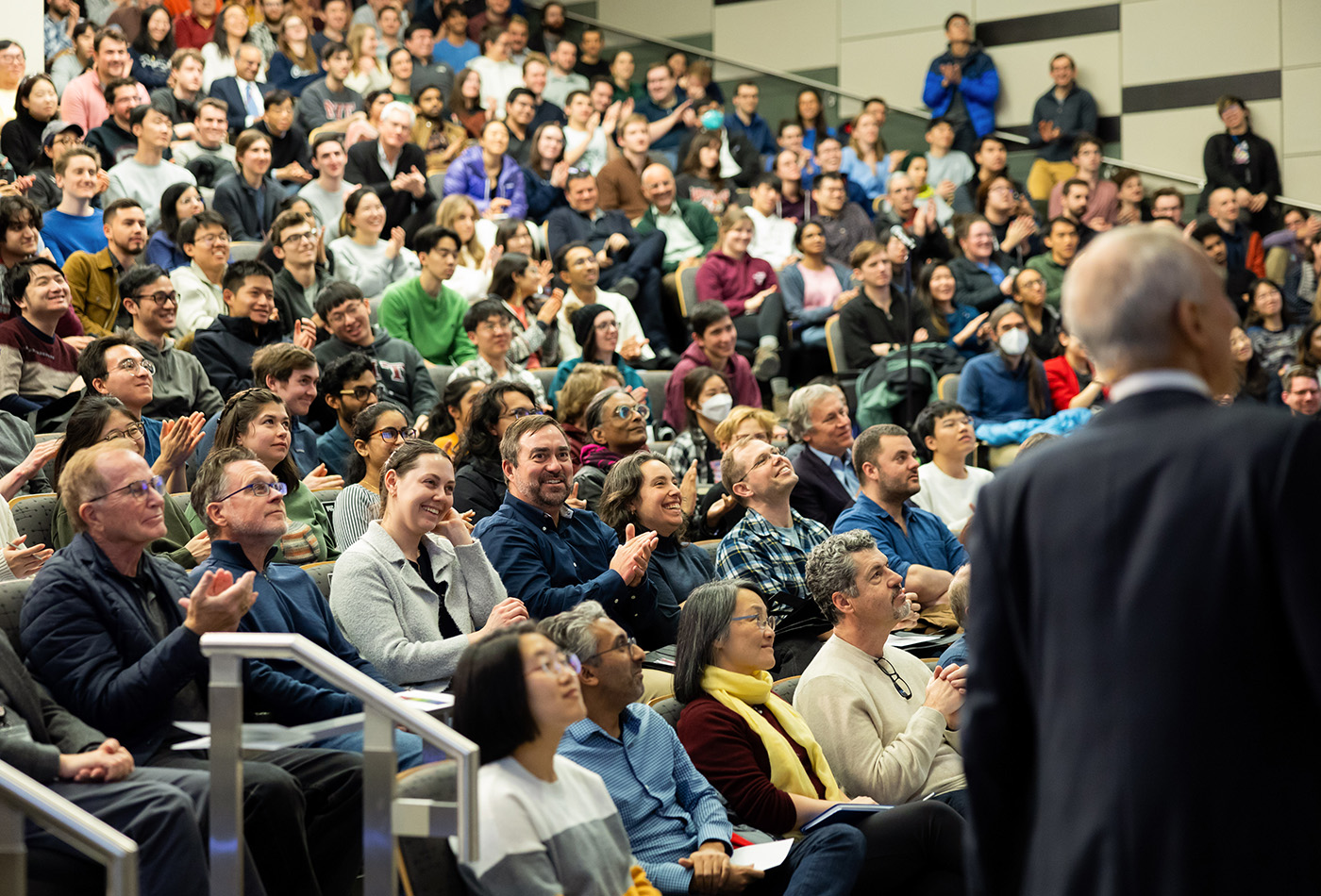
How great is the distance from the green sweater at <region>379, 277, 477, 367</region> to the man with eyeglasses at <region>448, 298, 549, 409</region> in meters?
0.43

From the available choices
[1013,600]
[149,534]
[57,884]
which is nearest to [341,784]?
[57,884]

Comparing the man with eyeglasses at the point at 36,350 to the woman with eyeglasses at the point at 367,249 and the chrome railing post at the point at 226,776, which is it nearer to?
the woman with eyeglasses at the point at 367,249

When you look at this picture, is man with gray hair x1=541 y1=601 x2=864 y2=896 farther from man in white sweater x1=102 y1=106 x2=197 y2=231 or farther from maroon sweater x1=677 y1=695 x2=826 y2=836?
man in white sweater x1=102 y1=106 x2=197 y2=231

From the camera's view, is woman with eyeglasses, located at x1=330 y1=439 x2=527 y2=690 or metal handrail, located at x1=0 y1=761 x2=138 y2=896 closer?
metal handrail, located at x1=0 y1=761 x2=138 y2=896

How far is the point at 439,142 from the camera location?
26.8 feet

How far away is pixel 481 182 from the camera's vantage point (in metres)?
7.68

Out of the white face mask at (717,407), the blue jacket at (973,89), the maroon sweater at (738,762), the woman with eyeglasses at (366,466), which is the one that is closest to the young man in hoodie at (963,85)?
the blue jacket at (973,89)

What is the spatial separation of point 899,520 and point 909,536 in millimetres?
62

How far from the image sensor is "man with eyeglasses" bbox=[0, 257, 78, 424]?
4.37 meters

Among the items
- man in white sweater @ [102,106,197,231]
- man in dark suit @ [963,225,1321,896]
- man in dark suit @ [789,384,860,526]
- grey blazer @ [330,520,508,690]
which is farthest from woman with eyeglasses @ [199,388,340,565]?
man in white sweater @ [102,106,197,231]

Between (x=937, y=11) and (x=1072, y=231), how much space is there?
3.49 meters

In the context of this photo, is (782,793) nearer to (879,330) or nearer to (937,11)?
(879,330)

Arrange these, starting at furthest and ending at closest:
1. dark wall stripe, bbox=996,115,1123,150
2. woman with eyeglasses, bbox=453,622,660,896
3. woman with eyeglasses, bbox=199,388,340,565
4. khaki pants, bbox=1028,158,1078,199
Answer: dark wall stripe, bbox=996,115,1123,150, khaki pants, bbox=1028,158,1078,199, woman with eyeglasses, bbox=199,388,340,565, woman with eyeglasses, bbox=453,622,660,896

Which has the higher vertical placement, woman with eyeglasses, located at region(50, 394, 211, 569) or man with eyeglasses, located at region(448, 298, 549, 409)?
man with eyeglasses, located at region(448, 298, 549, 409)
